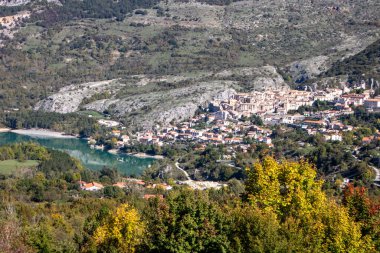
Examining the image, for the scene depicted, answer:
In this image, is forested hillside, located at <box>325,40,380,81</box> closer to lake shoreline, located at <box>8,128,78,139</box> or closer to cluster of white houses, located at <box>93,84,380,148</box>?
cluster of white houses, located at <box>93,84,380,148</box>

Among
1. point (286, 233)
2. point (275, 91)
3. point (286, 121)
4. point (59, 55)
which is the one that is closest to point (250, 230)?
point (286, 233)

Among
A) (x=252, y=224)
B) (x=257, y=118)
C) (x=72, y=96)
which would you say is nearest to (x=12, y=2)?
(x=72, y=96)

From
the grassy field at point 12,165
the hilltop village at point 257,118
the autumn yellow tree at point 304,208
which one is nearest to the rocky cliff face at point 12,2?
the hilltop village at point 257,118

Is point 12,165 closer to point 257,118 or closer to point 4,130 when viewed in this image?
point 4,130

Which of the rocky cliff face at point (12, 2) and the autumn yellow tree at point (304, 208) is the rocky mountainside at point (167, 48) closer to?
the rocky cliff face at point (12, 2)

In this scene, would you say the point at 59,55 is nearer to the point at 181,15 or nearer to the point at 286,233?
the point at 181,15

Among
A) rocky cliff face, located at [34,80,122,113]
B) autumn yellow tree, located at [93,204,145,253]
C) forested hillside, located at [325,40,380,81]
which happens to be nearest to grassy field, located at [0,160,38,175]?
rocky cliff face, located at [34,80,122,113]
